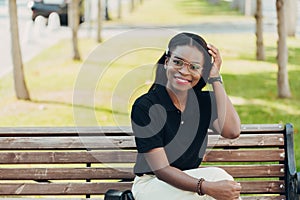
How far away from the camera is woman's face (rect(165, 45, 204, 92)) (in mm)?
4039

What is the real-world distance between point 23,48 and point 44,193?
14.3 m

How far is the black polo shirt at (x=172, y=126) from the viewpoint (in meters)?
3.99

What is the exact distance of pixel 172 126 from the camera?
409 centimetres

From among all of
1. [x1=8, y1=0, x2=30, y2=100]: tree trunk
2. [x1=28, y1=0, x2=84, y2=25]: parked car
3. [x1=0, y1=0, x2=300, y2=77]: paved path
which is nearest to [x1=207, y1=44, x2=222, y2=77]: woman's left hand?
[x1=8, y1=0, x2=30, y2=100]: tree trunk

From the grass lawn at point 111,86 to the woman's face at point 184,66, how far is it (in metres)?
0.28

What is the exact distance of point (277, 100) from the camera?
37.4 feet

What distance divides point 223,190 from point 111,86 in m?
8.76

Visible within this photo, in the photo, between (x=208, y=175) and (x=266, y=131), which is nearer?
(x=208, y=175)

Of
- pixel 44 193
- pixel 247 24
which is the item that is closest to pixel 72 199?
pixel 44 193

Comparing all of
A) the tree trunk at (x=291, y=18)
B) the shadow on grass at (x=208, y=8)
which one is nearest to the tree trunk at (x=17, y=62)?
the tree trunk at (x=291, y=18)

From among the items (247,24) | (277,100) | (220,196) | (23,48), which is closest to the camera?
(220,196)

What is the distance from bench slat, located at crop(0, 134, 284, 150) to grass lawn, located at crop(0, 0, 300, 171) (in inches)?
5.9

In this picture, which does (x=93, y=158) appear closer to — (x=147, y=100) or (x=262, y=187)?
(x=147, y=100)

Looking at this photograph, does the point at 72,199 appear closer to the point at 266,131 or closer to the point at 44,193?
the point at 44,193
